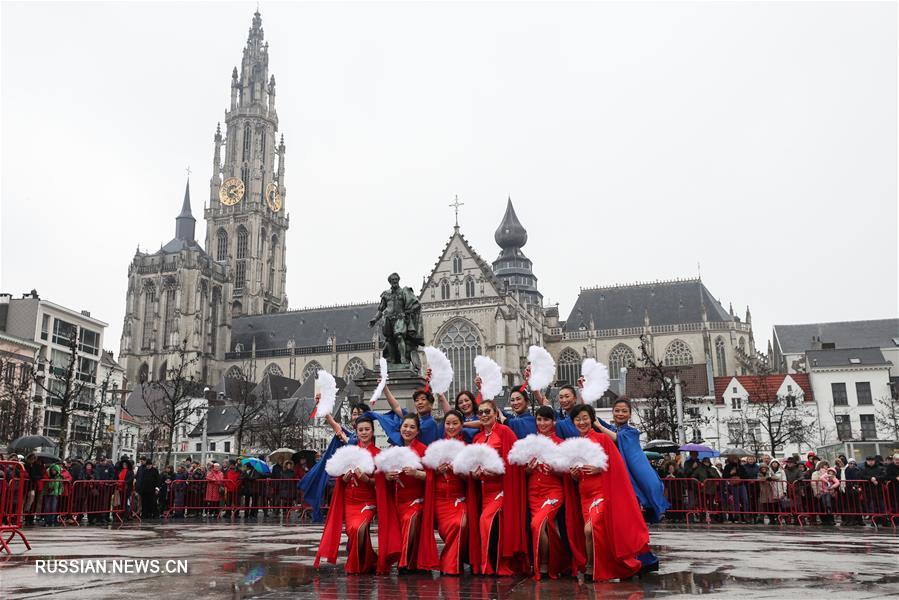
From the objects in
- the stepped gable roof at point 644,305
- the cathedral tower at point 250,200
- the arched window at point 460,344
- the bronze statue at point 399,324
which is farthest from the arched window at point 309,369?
the bronze statue at point 399,324

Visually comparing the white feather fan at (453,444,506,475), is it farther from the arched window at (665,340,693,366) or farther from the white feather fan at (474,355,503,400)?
the arched window at (665,340,693,366)

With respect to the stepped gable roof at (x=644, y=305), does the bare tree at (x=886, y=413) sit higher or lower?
lower

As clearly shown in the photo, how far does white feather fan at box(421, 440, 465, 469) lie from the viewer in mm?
6766

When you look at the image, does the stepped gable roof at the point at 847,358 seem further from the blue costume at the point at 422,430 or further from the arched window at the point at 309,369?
the blue costume at the point at 422,430

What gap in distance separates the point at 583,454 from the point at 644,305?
2783 inches

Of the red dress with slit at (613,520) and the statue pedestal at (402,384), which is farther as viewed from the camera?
the statue pedestal at (402,384)

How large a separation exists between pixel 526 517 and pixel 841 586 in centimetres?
263

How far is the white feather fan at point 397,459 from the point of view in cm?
688

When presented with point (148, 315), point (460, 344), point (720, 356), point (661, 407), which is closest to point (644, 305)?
point (720, 356)

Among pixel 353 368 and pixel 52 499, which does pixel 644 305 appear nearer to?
pixel 353 368

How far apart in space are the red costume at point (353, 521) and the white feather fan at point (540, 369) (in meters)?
1.72

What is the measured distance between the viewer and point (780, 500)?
648 inches

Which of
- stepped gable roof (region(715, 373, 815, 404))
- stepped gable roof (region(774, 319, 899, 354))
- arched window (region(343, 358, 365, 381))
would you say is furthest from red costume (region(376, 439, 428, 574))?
arched window (region(343, 358, 365, 381))

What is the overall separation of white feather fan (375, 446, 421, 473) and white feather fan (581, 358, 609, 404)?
1740 millimetres
